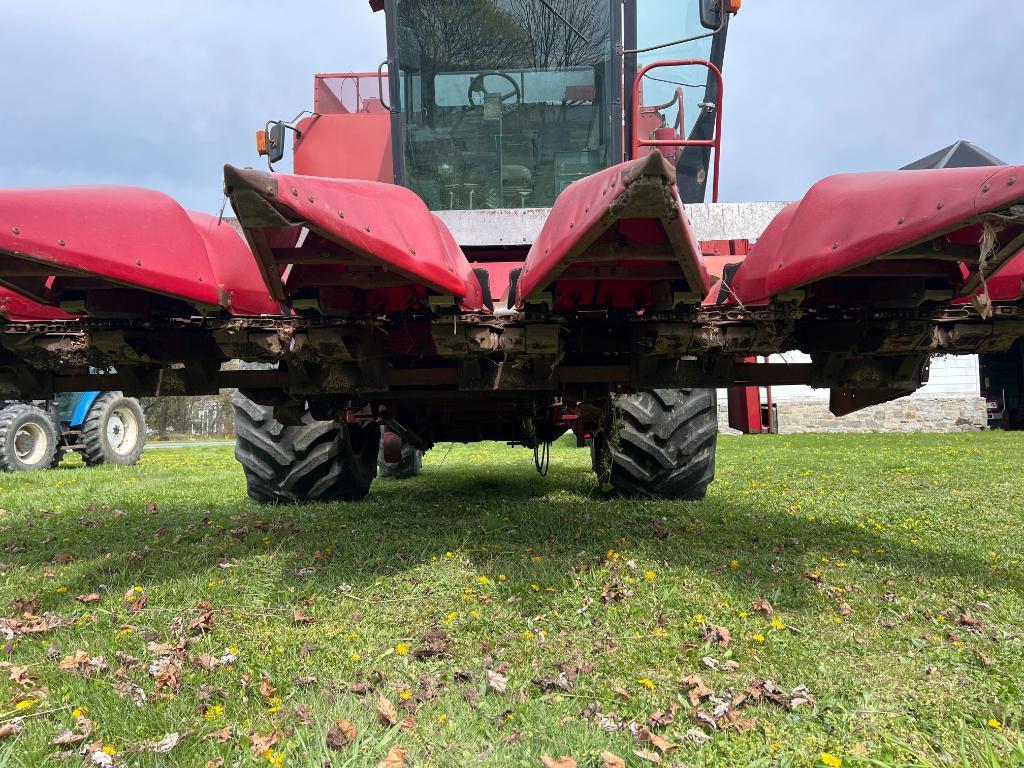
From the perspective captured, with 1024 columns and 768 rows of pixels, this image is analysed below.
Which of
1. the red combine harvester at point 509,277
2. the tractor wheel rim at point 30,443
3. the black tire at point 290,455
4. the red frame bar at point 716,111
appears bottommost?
the tractor wheel rim at point 30,443

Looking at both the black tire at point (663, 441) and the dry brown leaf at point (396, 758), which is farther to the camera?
the black tire at point (663, 441)

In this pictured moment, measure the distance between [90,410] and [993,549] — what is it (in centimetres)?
1199

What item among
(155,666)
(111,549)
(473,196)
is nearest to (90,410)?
(111,549)

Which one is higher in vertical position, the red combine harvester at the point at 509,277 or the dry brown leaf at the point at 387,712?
the red combine harvester at the point at 509,277

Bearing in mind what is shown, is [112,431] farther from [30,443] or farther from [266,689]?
[266,689]

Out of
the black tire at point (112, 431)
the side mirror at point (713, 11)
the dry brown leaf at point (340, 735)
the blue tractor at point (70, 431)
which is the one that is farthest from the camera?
the black tire at point (112, 431)

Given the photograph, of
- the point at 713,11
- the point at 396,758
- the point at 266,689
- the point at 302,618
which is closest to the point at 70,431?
the point at 302,618

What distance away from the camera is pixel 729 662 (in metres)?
2.01

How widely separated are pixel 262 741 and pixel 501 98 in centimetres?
344

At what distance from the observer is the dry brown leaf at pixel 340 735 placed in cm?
164

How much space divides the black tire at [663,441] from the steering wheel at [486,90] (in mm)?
1862

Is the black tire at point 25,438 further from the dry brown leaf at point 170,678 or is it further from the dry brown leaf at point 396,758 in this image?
the dry brown leaf at point 396,758

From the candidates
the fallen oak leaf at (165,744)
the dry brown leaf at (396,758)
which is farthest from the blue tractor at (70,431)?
the dry brown leaf at (396,758)

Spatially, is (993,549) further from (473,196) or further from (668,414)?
(473,196)
